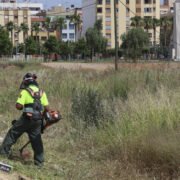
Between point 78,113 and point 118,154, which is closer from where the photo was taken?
point 118,154

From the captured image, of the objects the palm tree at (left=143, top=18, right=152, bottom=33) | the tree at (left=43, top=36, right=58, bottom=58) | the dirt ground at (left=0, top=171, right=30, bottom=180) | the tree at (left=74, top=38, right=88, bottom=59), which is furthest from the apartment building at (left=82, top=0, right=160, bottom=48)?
the dirt ground at (left=0, top=171, right=30, bottom=180)

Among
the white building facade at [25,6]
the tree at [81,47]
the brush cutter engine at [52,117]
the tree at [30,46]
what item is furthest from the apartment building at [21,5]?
the brush cutter engine at [52,117]

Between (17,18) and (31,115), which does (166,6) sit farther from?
(31,115)

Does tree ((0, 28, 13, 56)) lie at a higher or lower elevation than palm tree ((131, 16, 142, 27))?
lower

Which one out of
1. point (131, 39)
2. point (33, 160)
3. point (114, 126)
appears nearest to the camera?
point (33, 160)

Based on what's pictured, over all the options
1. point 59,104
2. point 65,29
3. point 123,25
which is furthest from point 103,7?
point 59,104

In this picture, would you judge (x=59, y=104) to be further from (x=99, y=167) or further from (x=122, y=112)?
(x=99, y=167)

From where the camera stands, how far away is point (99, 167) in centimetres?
633

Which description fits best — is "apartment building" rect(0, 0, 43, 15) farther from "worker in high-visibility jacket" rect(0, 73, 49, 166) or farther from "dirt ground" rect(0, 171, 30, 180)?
"dirt ground" rect(0, 171, 30, 180)

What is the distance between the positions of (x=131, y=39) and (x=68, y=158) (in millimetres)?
70415

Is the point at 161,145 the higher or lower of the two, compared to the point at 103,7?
lower

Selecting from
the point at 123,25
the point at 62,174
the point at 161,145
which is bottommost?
the point at 62,174

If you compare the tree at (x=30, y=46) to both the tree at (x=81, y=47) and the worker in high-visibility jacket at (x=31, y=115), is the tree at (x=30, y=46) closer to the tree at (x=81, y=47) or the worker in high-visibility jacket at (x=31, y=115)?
the tree at (x=81, y=47)

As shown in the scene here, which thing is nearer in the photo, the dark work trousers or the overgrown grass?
the overgrown grass
